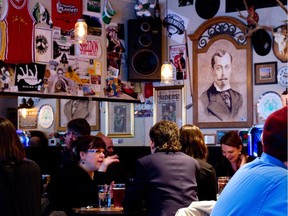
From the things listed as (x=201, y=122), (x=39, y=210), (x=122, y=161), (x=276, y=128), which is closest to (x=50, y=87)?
(x=122, y=161)

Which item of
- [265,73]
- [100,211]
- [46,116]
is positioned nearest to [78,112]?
[46,116]

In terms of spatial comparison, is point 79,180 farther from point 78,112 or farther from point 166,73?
point 78,112

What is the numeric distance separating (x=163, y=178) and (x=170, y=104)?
5.40 m

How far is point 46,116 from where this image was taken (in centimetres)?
1220

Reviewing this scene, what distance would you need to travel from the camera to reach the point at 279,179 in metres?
1.85

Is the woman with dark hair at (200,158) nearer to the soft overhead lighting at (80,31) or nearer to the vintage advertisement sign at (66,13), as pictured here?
the soft overhead lighting at (80,31)

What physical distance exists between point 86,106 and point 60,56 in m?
2.39

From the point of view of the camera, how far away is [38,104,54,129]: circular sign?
12.1 meters

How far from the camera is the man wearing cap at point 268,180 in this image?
185 cm

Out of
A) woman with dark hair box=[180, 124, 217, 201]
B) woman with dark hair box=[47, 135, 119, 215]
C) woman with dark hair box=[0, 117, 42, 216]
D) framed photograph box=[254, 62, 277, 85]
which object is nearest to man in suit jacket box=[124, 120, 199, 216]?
woman with dark hair box=[180, 124, 217, 201]

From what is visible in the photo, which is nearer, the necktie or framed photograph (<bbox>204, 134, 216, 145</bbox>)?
the necktie

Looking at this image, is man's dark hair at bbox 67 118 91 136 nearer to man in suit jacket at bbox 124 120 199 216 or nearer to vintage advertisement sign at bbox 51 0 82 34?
man in suit jacket at bbox 124 120 199 216

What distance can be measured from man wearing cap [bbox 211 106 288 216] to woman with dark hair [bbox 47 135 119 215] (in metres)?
3.13

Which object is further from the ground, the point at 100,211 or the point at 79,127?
the point at 79,127
